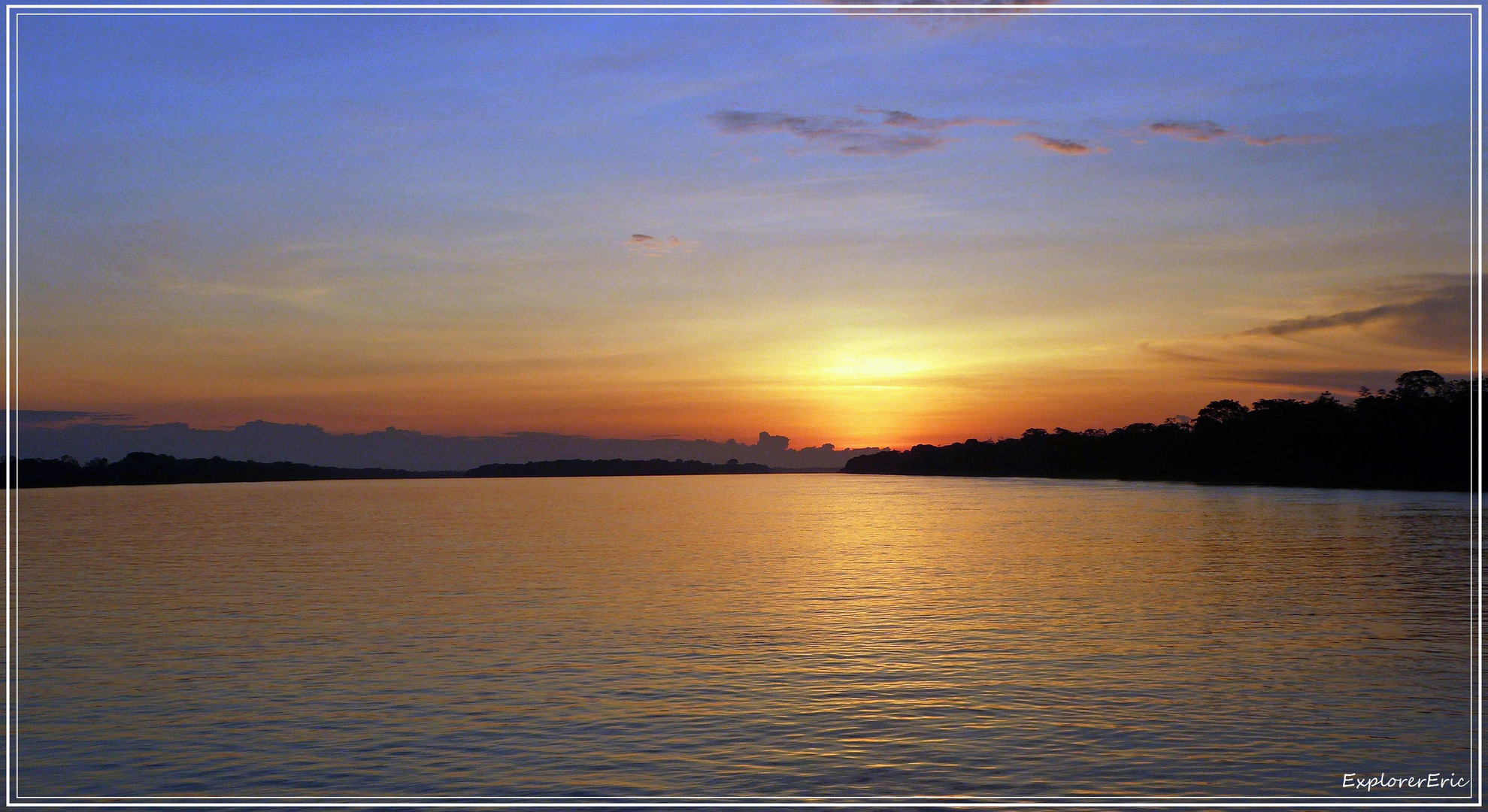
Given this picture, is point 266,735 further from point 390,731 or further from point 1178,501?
point 1178,501

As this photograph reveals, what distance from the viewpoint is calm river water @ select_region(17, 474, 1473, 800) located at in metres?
15.0

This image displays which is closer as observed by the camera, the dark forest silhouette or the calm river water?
the calm river water

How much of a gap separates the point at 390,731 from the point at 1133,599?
2366 cm

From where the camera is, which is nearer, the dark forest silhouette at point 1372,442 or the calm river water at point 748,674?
the calm river water at point 748,674

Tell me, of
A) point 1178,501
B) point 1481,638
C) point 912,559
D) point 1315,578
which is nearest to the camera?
point 1481,638

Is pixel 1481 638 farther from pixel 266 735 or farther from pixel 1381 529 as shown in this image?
pixel 1381 529

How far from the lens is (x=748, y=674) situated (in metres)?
21.3

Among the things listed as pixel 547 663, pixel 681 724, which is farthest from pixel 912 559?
pixel 681 724

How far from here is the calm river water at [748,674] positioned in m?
15.0

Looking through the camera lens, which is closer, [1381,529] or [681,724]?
[681,724]

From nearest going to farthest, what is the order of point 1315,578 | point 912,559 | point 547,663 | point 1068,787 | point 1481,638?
point 1068,787
point 547,663
point 1481,638
point 1315,578
point 912,559

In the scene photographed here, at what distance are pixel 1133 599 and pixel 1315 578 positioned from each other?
9841 millimetres

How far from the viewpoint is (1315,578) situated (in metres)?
38.2

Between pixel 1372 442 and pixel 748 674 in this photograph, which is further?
pixel 1372 442
